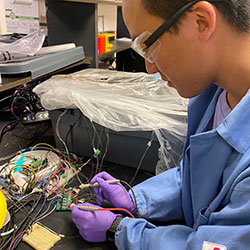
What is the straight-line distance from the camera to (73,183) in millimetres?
883

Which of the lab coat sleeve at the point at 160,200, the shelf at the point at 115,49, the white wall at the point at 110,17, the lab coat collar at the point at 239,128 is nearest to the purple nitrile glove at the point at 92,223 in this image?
the lab coat sleeve at the point at 160,200

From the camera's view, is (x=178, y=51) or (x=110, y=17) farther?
(x=110, y=17)

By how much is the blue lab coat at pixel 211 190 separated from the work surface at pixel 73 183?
122 millimetres

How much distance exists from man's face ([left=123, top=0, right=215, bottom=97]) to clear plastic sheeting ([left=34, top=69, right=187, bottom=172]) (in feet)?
0.88

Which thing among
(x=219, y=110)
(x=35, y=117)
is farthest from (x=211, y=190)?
(x=35, y=117)

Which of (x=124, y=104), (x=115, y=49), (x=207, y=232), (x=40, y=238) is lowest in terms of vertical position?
(x=40, y=238)

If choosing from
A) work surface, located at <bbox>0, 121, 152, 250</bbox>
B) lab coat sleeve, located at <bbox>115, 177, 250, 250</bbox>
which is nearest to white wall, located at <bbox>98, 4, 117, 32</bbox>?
work surface, located at <bbox>0, 121, 152, 250</bbox>

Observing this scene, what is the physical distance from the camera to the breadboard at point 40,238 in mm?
649

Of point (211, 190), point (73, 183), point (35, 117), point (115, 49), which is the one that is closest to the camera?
point (211, 190)

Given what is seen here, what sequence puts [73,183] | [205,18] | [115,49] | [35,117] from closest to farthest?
1. [205,18]
2. [73,183]
3. [35,117]
4. [115,49]

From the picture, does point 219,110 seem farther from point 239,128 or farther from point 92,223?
point 92,223

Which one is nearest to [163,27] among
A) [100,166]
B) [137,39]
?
[137,39]

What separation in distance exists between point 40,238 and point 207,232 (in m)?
0.45

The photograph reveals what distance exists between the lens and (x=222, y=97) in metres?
0.72
